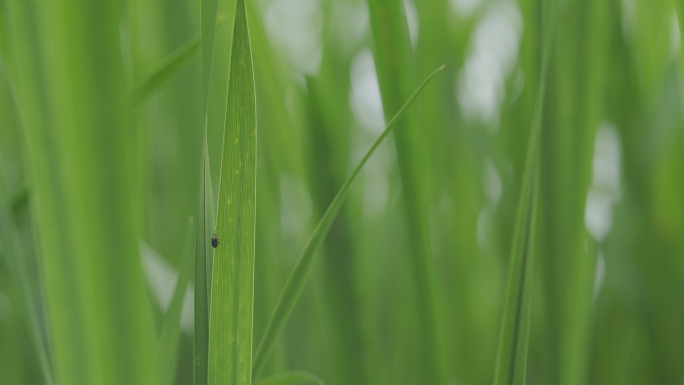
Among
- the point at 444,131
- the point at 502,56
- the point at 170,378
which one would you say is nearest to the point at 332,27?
the point at 444,131

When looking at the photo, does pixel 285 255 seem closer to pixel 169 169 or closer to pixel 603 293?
pixel 169 169

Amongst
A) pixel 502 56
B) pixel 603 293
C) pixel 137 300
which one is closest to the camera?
pixel 137 300

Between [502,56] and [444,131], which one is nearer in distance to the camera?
[444,131]

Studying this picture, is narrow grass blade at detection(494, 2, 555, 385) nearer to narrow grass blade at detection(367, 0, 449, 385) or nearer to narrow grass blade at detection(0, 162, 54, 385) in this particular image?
narrow grass blade at detection(367, 0, 449, 385)

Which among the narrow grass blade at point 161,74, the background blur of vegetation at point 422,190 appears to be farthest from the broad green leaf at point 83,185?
the narrow grass blade at point 161,74

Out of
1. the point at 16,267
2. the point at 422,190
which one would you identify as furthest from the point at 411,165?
the point at 16,267

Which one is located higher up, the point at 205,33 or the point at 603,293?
the point at 205,33

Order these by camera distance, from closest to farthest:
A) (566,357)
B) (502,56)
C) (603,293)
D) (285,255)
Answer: (566,357) < (603,293) < (285,255) < (502,56)

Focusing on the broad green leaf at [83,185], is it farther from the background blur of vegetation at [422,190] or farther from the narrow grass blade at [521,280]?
the narrow grass blade at [521,280]
